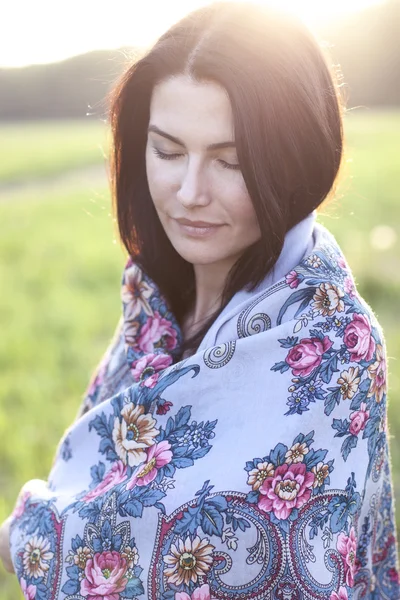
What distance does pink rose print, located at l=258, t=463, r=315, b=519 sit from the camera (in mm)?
1521

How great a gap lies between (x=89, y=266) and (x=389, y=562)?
17.5 ft

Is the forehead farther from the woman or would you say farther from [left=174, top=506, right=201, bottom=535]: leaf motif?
[left=174, top=506, right=201, bottom=535]: leaf motif

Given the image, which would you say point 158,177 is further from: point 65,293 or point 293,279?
point 65,293

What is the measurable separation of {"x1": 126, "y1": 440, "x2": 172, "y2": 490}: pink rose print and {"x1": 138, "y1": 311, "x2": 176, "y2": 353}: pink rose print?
1.21ft

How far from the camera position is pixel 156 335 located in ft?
6.55

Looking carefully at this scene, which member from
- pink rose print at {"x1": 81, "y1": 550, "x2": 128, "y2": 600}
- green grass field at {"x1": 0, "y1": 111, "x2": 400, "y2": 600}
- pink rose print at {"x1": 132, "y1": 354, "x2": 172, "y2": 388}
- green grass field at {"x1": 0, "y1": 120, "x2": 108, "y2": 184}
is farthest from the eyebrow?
green grass field at {"x1": 0, "y1": 120, "x2": 108, "y2": 184}

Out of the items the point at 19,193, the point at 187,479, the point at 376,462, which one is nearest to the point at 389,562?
the point at 376,462

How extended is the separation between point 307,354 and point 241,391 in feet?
0.53

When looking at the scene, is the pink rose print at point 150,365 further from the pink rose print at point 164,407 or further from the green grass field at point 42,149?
the green grass field at point 42,149

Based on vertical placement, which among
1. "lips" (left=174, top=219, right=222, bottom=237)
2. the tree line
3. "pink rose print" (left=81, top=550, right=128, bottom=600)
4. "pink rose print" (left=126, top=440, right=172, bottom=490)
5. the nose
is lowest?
"pink rose print" (left=81, top=550, right=128, bottom=600)

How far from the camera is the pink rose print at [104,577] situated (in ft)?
5.34

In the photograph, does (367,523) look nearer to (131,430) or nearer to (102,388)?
(131,430)

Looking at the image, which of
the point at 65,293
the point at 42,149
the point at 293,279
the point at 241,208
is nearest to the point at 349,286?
the point at 293,279

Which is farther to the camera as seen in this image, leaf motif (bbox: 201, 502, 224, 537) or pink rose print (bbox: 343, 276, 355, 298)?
pink rose print (bbox: 343, 276, 355, 298)
